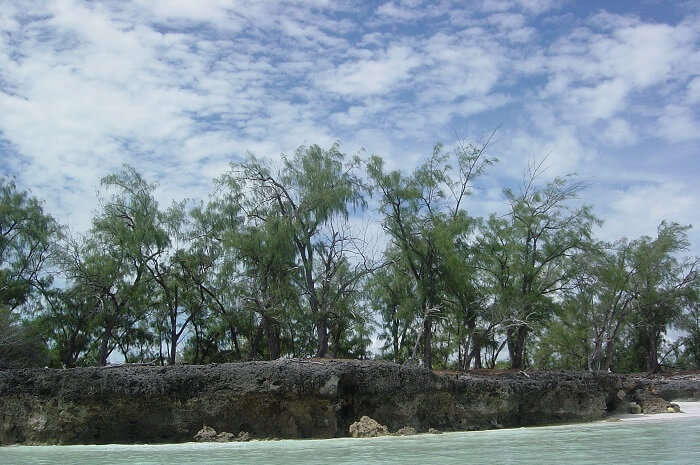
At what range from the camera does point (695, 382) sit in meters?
29.3

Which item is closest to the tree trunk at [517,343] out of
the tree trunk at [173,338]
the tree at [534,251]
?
the tree at [534,251]

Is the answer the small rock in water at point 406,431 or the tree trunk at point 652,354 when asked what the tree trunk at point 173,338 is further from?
the tree trunk at point 652,354

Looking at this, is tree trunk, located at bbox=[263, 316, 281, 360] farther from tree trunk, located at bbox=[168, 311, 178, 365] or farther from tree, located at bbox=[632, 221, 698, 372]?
tree, located at bbox=[632, 221, 698, 372]

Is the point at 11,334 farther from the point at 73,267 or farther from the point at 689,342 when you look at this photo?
the point at 689,342

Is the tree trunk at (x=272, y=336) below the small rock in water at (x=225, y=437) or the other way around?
the other way around

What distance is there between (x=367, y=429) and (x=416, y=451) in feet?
16.2

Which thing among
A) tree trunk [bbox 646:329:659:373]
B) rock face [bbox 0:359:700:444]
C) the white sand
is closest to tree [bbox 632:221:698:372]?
tree trunk [bbox 646:329:659:373]

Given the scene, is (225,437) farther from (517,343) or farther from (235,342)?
(517,343)

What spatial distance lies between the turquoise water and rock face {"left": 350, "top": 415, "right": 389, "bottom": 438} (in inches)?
32.8

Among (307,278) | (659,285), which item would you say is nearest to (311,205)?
(307,278)

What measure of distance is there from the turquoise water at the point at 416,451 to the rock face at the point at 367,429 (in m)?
0.83

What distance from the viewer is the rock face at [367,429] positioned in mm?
16516

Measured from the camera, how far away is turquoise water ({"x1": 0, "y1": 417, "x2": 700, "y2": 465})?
31.7 ft

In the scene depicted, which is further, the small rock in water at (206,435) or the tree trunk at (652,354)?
the tree trunk at (652,354)
